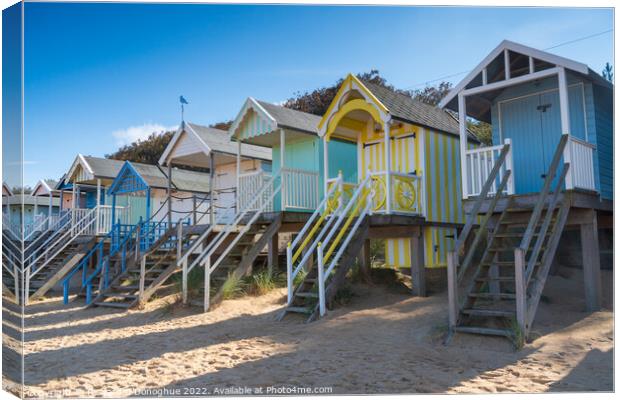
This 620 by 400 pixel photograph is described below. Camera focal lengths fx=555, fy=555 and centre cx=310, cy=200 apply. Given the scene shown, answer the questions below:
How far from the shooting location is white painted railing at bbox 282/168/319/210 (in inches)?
540

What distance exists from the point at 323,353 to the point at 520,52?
645cm

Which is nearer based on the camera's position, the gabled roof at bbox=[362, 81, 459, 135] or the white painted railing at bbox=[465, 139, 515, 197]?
the white painted railing at bbox=[465, 139, 515, 197]

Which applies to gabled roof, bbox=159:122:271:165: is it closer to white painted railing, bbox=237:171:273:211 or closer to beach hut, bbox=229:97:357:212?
beach hut, bbox=229:97:357:212

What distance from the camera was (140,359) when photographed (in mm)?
7688

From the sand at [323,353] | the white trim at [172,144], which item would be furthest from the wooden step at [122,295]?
the white trim at [172,144]

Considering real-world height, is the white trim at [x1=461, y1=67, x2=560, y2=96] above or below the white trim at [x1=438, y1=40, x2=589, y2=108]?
below

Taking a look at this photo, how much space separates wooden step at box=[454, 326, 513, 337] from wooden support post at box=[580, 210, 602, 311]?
2.71m

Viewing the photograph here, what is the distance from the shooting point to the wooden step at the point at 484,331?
7588 millimetres

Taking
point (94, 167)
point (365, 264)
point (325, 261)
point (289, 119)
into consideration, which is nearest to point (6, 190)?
point (325, 261)

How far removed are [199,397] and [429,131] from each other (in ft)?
29.8

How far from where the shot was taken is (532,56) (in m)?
9.91

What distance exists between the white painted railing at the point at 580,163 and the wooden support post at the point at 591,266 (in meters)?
0.59

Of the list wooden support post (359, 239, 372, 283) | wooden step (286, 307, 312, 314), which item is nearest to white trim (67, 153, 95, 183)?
wooden support post (359, 239, 372, 283)

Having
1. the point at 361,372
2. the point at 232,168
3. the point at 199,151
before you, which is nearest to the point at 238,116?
the point at 199,151
